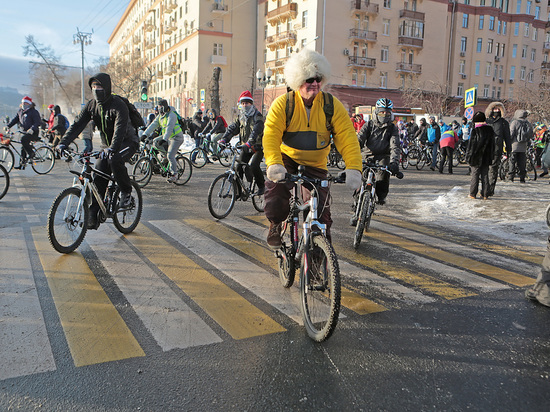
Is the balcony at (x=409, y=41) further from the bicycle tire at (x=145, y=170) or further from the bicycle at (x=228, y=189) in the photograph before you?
the bicycle at (x=228, y=189)

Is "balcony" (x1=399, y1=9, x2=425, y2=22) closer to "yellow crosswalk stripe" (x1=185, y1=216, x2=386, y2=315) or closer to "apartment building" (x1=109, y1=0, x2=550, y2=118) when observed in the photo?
"apartment building" (x1=109, y1=0, x2=550, y2=118)

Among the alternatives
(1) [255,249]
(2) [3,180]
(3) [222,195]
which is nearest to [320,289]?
(1) [255,249]

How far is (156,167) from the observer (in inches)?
476

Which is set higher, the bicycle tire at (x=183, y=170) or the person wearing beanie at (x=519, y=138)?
the person wearing beanie at (x=519, y=138)

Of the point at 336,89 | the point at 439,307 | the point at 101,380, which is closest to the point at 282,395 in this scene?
the point at 101,380

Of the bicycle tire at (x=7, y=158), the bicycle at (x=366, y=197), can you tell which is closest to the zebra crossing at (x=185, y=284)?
the bicycle at (x=366, y=197)

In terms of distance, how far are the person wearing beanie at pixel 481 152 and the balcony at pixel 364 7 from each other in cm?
4301

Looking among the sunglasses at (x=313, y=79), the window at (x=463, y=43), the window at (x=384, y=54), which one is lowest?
the sunglasses at (x=313, y=79)

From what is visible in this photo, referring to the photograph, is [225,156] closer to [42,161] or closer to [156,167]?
[156,167]

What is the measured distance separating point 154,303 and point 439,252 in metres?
3.82

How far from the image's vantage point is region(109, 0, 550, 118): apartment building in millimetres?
49812

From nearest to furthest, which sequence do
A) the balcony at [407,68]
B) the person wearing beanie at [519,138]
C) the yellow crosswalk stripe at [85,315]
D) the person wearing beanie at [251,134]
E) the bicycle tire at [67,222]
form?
the yellow crosswalk stripe at [85,315]
the bicycle tire at [67,222]
the person wearing beanie at [251,134]
the person wearing beanie at [519,138]
the balcony at [407,68]

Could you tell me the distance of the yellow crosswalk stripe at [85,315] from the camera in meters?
3.15

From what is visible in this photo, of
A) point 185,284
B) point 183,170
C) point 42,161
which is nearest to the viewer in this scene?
point 185,284
